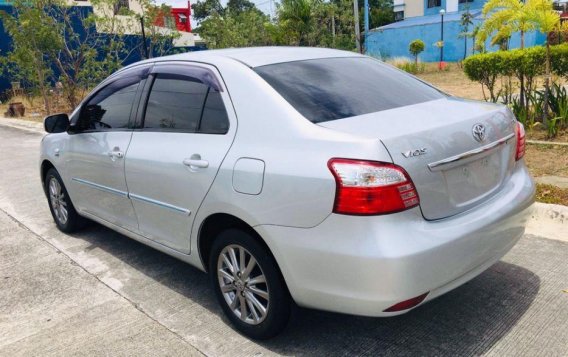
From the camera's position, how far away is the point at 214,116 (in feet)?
10.6

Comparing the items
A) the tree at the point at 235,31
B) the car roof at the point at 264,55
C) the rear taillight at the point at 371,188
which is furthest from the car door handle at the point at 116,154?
the tree at the point at 235,31

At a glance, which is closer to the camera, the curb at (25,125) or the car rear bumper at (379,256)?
the car rear bumper at (379,256)

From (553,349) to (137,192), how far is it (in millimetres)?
2840

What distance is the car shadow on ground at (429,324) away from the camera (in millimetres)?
2945

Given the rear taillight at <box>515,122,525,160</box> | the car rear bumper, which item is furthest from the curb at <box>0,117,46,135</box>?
the rear taillight at <box>515,122,525,160</box>

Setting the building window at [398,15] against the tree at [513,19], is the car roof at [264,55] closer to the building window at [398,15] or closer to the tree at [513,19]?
the tree at [513,19]

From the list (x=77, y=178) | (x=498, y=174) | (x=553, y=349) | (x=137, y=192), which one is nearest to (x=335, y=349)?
(x=553, y=349)

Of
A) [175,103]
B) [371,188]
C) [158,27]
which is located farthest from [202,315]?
[158,27]

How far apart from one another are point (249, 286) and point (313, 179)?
0.87 metres

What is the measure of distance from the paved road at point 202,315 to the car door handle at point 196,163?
104cm

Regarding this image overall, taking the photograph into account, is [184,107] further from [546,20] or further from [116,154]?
[546,20]

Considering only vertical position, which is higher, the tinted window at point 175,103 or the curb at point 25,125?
the tinted window at point 175,103

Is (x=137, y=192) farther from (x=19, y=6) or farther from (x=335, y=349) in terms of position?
(x=19, y=6)

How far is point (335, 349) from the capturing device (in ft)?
9.76
